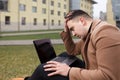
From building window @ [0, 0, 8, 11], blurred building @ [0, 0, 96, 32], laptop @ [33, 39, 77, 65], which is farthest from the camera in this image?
blurred building @ [0, 0, 96, 32]

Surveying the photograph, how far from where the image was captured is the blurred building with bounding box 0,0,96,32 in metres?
51.9

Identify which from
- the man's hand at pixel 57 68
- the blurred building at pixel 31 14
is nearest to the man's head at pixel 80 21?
→ the man's hand at pixel 57 68

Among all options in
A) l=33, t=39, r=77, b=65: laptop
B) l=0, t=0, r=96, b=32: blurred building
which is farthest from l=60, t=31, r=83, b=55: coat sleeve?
l=0, t=0, r=96, b=32: blurred building

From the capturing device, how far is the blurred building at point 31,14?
170ft

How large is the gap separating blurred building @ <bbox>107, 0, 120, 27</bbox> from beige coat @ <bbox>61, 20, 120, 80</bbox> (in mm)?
42784

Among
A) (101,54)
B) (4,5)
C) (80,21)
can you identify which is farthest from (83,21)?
(4,5)

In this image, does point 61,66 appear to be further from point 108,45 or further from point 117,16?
point 117,16

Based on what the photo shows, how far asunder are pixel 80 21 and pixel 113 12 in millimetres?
49044

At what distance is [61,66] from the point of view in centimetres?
293

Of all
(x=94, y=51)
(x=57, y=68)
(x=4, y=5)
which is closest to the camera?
(x=94, y=51)

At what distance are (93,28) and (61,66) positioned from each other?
1.47 ft

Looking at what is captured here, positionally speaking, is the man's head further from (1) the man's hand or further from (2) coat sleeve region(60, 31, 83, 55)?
(2) coat sleeve region(60, 31, 83, 55)

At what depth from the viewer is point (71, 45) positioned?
3920 mm

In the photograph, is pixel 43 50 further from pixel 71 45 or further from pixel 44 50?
pixel 71 45
